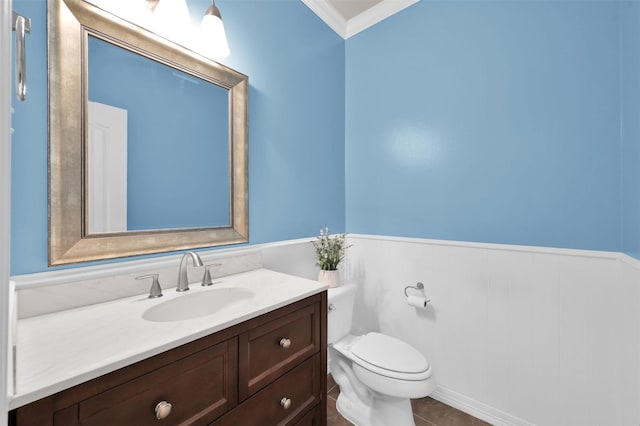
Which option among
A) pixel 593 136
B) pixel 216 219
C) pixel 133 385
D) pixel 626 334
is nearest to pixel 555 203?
pixel 593 136

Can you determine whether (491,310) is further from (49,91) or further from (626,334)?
(49,91)

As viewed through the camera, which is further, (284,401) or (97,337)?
(284,401)

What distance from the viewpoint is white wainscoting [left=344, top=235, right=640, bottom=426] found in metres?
1.29

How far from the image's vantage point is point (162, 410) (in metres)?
0.73

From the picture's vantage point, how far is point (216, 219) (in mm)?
1456

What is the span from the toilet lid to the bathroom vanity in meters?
0.33

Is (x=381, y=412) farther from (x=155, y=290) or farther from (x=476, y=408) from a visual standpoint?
(x=155, y=290)

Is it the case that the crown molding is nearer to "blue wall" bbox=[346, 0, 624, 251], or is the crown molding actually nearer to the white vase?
"blue wall" bbox=[346, 0, 624, 251]

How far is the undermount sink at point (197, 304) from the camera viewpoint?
107cm

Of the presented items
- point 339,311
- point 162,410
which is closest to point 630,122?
point 339,311

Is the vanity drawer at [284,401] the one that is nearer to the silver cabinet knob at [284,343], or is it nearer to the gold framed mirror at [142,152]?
the silver cabinet knob at [284,343]

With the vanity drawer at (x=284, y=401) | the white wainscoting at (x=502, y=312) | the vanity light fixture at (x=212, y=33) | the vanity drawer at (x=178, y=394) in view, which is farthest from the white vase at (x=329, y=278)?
the vanity light fixture at (x=212, y=33)

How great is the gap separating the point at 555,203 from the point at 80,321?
2.06 metres

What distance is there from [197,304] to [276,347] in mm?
403
